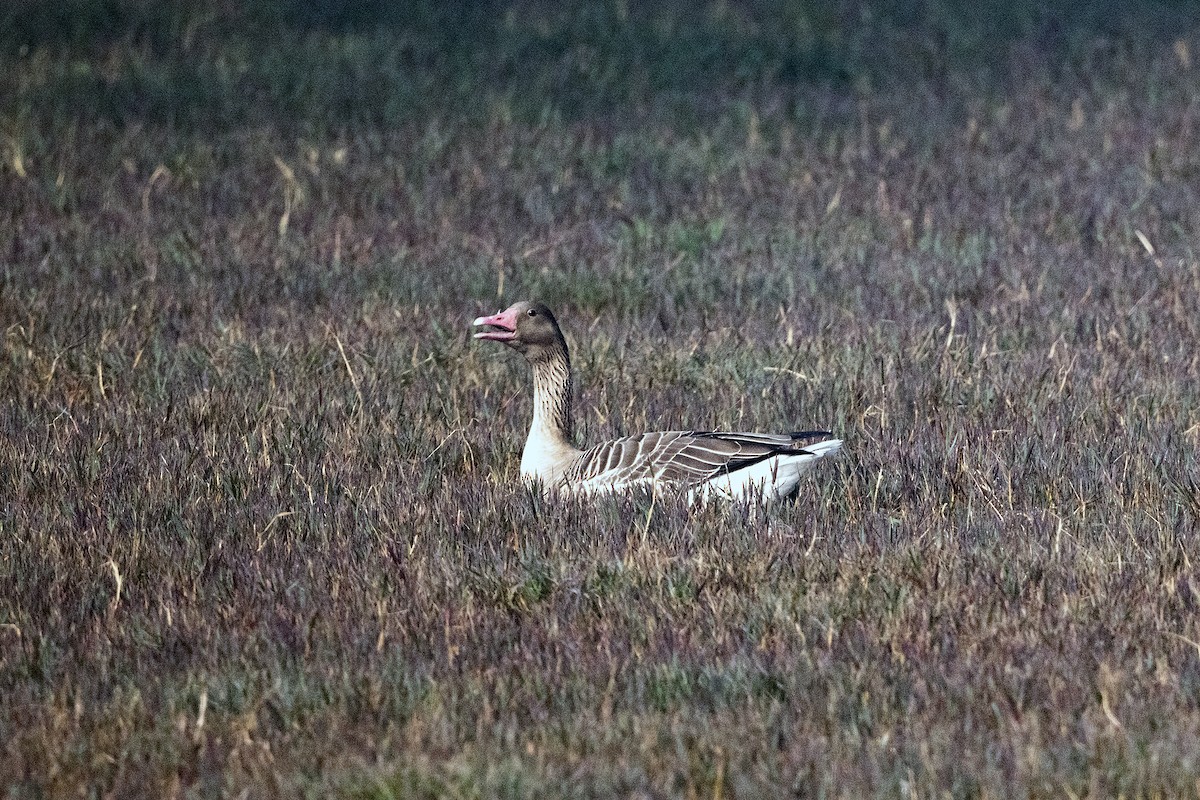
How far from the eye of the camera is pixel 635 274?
34.4 ft

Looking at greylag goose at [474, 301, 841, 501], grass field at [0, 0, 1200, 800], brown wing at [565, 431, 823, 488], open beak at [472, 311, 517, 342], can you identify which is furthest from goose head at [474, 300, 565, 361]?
brown wing at [565, 431, 823, 488]

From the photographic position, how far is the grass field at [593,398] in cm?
444

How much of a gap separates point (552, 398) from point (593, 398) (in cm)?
128

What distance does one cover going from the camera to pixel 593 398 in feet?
26.9

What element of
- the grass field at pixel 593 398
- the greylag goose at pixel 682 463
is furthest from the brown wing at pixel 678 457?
the grass field at pixel 593 398

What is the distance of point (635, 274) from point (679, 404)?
107 inches

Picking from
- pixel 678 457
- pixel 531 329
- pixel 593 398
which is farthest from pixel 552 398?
pixel 593 398

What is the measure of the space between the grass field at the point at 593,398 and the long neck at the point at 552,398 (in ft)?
1.16

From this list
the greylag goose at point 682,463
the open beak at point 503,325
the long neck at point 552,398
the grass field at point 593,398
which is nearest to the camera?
the grass field at point 593,398

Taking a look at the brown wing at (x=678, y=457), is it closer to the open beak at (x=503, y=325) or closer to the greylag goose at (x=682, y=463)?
the greylag goose at (x=682, y=463)

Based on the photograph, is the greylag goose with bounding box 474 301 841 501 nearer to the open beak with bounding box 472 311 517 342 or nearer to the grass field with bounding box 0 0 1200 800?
the grass field with bounding box 0 0 1200 800

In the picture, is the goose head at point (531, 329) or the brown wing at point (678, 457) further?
the goose head at point (531, 329)

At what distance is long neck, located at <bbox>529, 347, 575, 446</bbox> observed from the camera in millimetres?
6832

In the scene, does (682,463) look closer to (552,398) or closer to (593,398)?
(552,398)
